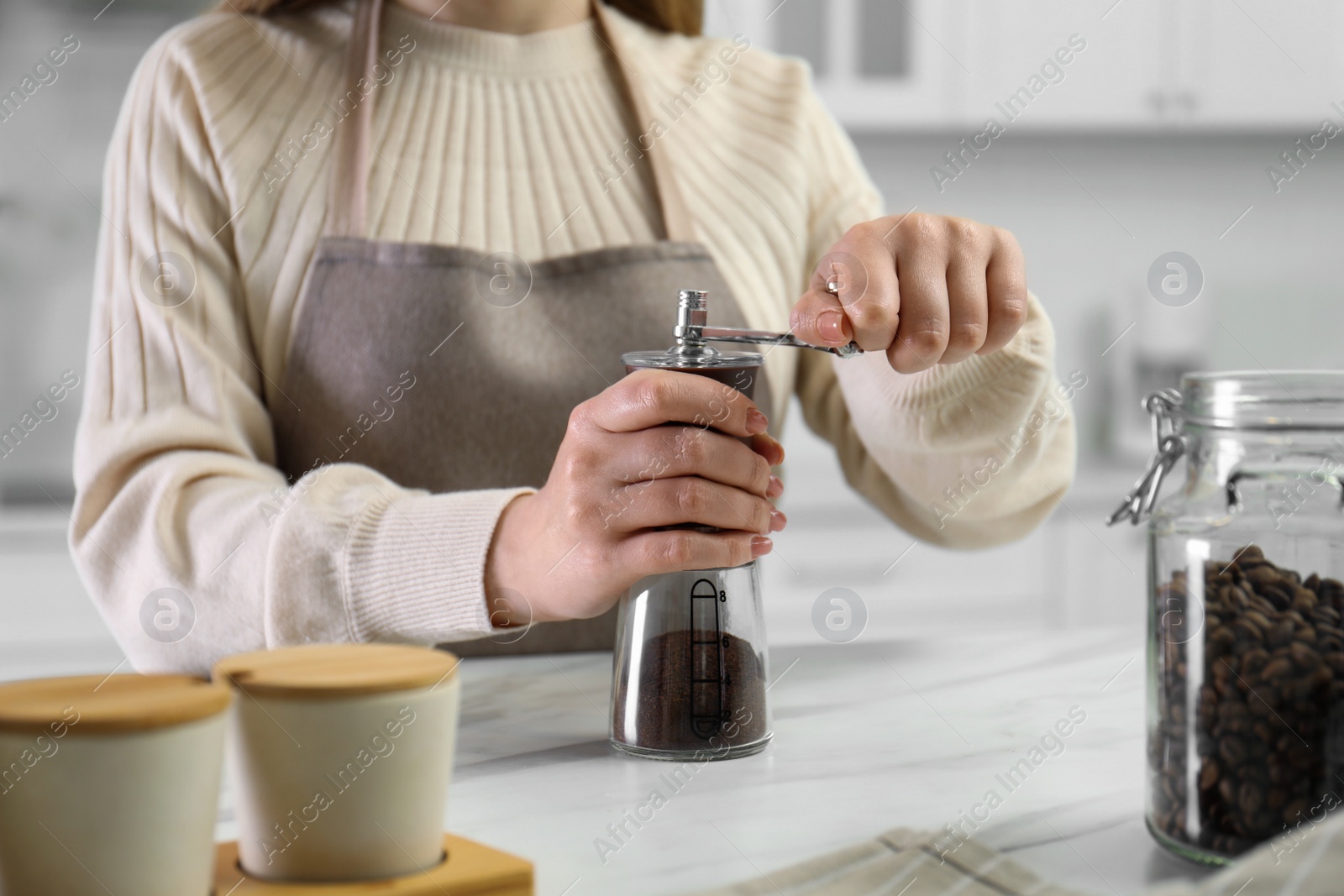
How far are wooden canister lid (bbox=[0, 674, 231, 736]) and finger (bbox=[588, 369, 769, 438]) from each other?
258 millimetres

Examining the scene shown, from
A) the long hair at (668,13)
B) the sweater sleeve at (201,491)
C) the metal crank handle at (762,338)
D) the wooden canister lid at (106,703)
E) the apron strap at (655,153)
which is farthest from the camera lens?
the long hair at (668,13)

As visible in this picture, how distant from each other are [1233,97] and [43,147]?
2.23 metres

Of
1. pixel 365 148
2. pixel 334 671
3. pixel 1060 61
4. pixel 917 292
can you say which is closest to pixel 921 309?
pixel 917 292

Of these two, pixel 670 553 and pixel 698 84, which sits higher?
pixel 698 84

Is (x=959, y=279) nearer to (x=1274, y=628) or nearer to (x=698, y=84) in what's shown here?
(x=1274, y=628)

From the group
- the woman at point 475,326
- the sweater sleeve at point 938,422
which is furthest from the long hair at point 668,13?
the sweater sleeve at point 938,422

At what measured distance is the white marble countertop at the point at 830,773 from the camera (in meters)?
0.47

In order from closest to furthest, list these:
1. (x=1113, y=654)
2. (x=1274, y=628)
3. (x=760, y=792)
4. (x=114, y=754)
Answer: (x=114, y=754)
(x=1274, y=628)
(x=760, y=792)
(x=1113, y=654)

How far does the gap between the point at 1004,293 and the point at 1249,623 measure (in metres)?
0.23

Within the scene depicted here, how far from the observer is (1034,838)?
1.61 ft

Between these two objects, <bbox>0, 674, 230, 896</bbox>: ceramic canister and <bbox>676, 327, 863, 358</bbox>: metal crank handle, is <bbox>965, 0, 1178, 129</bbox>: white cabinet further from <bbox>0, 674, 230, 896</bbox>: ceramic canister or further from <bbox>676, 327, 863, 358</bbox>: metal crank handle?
<bbox>0, 674, 230, 896</bbox>: ceramic canister

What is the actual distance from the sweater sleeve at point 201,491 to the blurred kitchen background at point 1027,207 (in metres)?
0.94

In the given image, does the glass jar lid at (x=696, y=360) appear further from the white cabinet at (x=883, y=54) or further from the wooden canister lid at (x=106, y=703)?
the white cabinet at (x=883, y=54)

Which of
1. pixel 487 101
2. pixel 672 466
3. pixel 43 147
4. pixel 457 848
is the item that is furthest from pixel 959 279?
pixel 43 147
